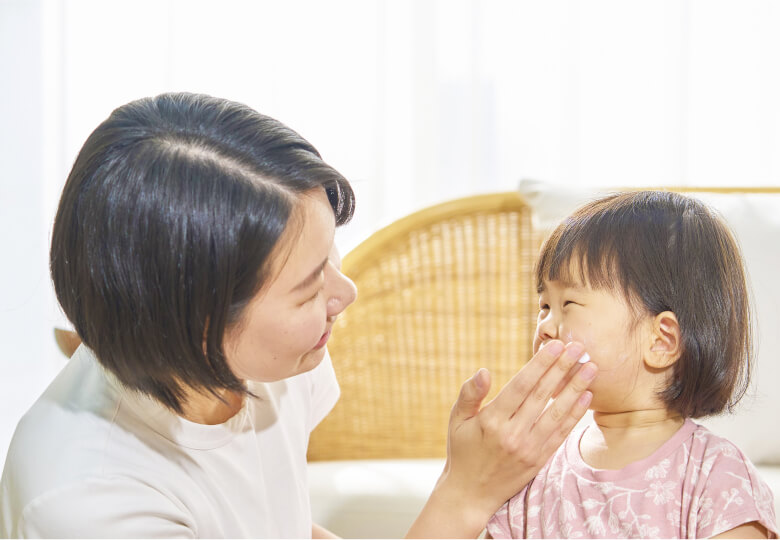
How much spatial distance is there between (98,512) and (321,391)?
0.50 meters

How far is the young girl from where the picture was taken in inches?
36.8

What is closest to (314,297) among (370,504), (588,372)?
(588,372)

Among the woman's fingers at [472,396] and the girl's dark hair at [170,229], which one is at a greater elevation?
the girl's dark hair at [170,229]

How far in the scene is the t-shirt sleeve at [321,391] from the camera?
124cm

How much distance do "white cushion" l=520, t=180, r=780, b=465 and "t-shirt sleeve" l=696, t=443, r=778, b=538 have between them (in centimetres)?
48

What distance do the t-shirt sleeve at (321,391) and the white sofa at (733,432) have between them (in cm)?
30

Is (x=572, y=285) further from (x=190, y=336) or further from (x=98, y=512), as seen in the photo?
(x=98, y=512)

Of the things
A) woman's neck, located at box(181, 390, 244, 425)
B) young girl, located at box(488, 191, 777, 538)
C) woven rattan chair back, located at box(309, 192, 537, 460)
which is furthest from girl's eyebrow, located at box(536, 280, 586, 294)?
woven rattan chair back, located at box(309, 192, 537, 460)

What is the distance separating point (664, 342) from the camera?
96 cm

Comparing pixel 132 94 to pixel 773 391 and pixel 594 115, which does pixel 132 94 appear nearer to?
pixel 594 115

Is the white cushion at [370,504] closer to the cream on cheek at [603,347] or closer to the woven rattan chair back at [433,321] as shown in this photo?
the woven rattan chair back at [433,321]

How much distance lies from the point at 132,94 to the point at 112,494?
61.8 inches

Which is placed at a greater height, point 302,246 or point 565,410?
point 302,246

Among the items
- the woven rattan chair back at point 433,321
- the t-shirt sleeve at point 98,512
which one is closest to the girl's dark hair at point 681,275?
the t-shirt sleeve at point 98,512
